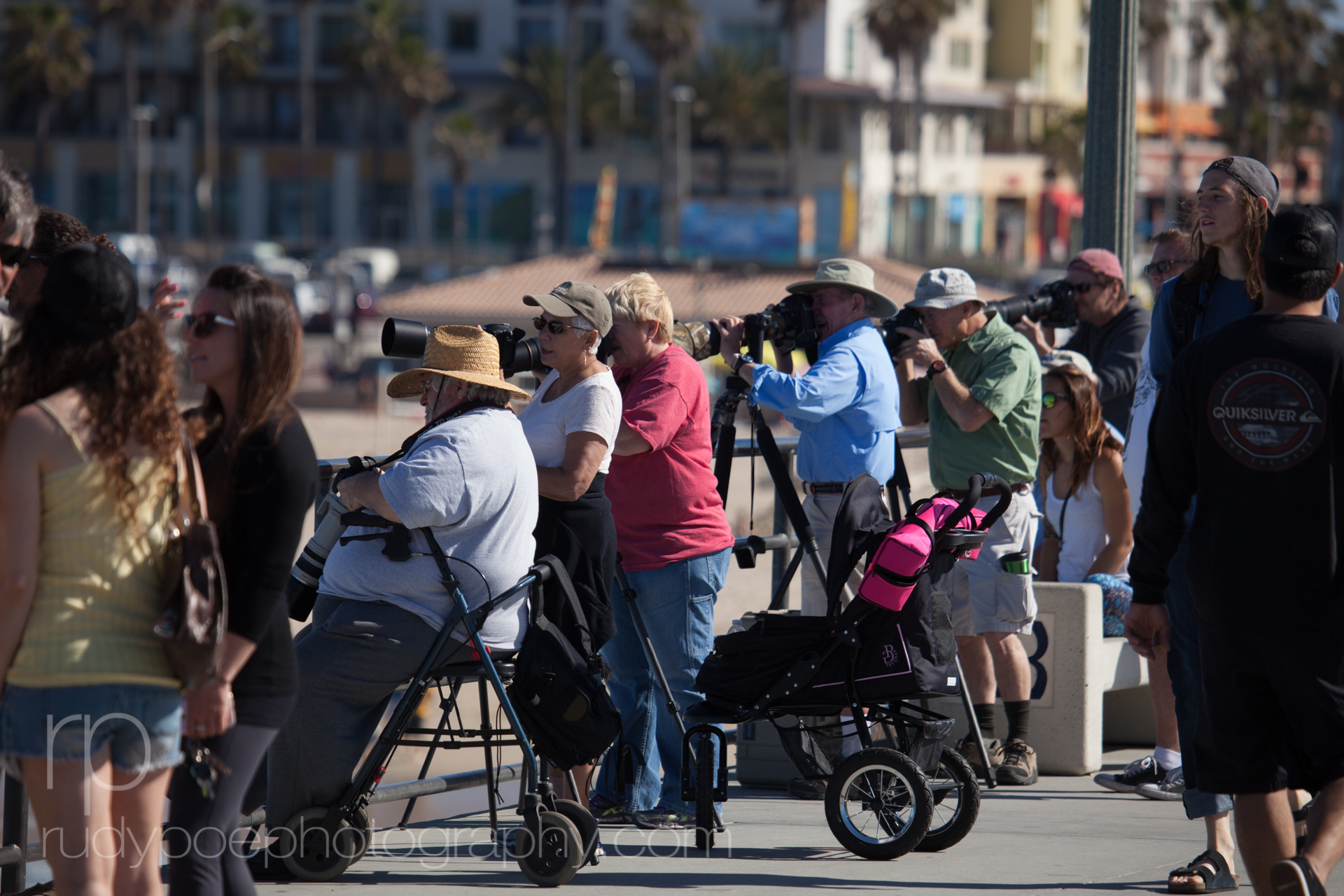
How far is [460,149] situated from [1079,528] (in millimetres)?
63519

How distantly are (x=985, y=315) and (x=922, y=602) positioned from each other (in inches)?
61.0

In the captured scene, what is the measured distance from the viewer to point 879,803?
4.82 m

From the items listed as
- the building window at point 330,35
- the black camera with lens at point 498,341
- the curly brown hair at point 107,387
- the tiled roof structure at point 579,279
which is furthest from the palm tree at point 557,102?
the curly brown hair at point 107,387

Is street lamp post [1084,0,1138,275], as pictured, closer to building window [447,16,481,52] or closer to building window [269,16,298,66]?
building window [447,16,481,52]

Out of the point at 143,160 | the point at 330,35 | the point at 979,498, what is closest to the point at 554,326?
the point at 979,498

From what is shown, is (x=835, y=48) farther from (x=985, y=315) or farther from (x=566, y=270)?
(x=985, y=315)

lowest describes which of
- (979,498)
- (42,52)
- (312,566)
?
(312,566)

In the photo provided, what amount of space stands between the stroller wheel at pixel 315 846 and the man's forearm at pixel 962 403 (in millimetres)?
2520

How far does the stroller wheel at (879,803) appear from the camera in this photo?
475 centimetres

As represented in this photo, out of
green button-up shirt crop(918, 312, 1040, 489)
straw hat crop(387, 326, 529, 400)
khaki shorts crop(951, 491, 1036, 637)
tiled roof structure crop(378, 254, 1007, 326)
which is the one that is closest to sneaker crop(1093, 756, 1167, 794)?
khaki shorts crop(951, 491, 1036, 637)

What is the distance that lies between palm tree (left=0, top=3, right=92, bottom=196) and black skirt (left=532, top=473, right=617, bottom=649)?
68.9 metres

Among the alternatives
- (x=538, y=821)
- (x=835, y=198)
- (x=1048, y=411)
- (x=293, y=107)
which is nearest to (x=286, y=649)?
(x=538, y=821)

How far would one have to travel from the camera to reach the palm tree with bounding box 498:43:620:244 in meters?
67.2

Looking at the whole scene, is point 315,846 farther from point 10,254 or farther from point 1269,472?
point 1269,472
